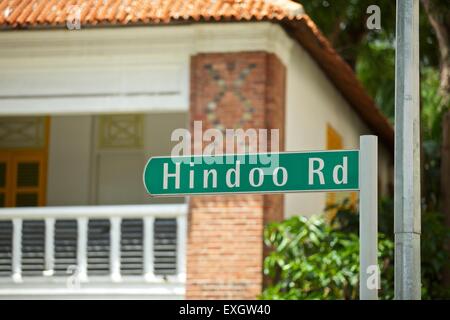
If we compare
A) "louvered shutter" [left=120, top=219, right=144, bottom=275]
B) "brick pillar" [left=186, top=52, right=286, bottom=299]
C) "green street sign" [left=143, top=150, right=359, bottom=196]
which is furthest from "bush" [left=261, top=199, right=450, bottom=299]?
"green street sign" [left=143, top=150, right=359, bottom=196]

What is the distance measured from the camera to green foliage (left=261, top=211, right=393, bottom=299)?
12.9 m

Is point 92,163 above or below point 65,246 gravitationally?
above

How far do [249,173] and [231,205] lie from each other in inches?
222

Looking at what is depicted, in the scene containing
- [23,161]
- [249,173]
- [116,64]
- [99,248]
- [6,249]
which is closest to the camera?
[249,173]

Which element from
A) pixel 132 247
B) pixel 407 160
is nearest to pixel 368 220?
pixel 407 160

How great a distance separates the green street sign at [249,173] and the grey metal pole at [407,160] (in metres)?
0.33

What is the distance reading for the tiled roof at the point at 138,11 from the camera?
12.8m

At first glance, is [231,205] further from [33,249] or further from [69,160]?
[69,160]

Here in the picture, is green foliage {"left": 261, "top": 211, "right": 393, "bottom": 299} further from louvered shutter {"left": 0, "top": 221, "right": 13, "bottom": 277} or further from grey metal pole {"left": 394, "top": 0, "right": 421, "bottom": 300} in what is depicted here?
grey metal pole {"left": 394, "top": 0, "right": 421, "bottom": 300}

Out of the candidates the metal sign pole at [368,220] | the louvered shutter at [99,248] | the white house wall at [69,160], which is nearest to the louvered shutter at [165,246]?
the louvered shutter at [99,248]

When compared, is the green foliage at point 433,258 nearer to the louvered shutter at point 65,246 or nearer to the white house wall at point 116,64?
the white house wall at point 116,64

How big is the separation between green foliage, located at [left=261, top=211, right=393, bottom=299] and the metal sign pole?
5.76m

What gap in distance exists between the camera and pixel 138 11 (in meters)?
13.2
